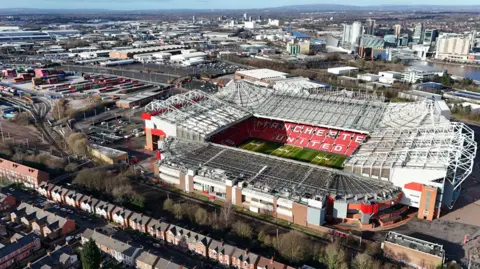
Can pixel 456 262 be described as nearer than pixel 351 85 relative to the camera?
Yes

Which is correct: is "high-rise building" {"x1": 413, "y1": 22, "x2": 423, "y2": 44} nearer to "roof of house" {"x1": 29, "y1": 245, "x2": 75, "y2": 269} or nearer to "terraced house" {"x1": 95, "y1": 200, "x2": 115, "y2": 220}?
"terraced house" {"x1": 95, "y1": 200, "x2": 115, "y2": 220}

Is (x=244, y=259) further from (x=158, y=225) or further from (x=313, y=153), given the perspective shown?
(x=313, y=153)

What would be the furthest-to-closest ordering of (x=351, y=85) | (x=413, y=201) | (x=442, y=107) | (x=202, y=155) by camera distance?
1. (x=351, y=85)
2. (x=442, y=107)
3. (x=202, y=155)
4. (x=413, y=201)

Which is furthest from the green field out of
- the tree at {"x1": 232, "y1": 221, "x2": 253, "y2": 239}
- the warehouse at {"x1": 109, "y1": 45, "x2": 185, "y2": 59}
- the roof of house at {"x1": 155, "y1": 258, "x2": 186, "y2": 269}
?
the warehouse at {"x1": 109, "y1": 45, "x2": 185, "y2": 59}

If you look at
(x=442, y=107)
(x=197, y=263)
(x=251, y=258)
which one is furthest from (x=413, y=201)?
(x=442, y=107)

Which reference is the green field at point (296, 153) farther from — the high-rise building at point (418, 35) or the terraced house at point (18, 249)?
the high-rise building at point (418, 35)

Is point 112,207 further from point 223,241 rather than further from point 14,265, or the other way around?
point 223,241
